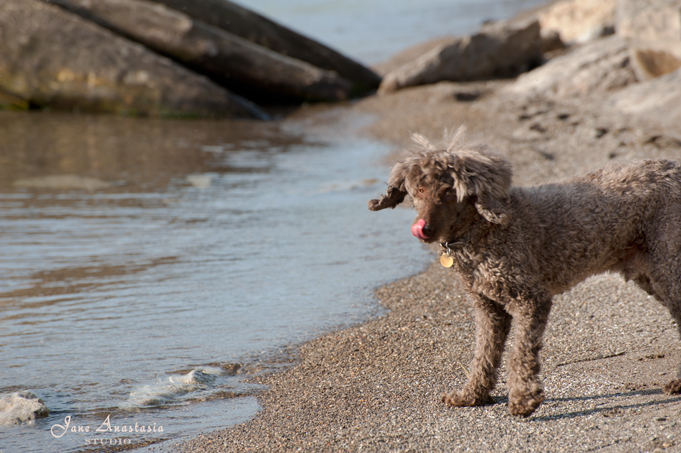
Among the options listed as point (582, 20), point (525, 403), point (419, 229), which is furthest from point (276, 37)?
point (525, 403)

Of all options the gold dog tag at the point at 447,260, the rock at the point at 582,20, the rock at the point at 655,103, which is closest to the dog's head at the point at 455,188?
the gold dog tag at the point at 447,260

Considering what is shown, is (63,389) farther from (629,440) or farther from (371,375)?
(629,440)

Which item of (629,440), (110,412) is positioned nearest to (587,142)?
(629,440)

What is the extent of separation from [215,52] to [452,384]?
13.7m

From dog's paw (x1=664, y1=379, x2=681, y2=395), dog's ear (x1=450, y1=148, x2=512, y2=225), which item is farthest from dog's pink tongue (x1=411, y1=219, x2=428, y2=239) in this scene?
dog's paw (x1=664, y1=379, x2=681, y2=395)

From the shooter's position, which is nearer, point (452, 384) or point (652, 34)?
point (452, 384)

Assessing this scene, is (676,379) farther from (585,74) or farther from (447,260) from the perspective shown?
(585,74)

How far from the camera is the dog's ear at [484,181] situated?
3.66 metres

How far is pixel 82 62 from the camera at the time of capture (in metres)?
15.3

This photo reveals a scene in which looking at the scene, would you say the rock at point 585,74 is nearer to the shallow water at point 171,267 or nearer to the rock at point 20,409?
the shallow water at point 171,267

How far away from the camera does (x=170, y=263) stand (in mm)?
7375

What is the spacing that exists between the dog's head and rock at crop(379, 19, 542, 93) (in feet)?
44.9

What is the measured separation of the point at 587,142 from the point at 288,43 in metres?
10.2

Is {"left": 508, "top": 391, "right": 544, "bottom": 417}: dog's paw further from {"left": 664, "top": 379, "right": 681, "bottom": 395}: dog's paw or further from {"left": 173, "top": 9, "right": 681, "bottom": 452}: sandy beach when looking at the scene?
{"left": 664, "top": 379, "right": 681, "bottom": 395}: dog's paw
